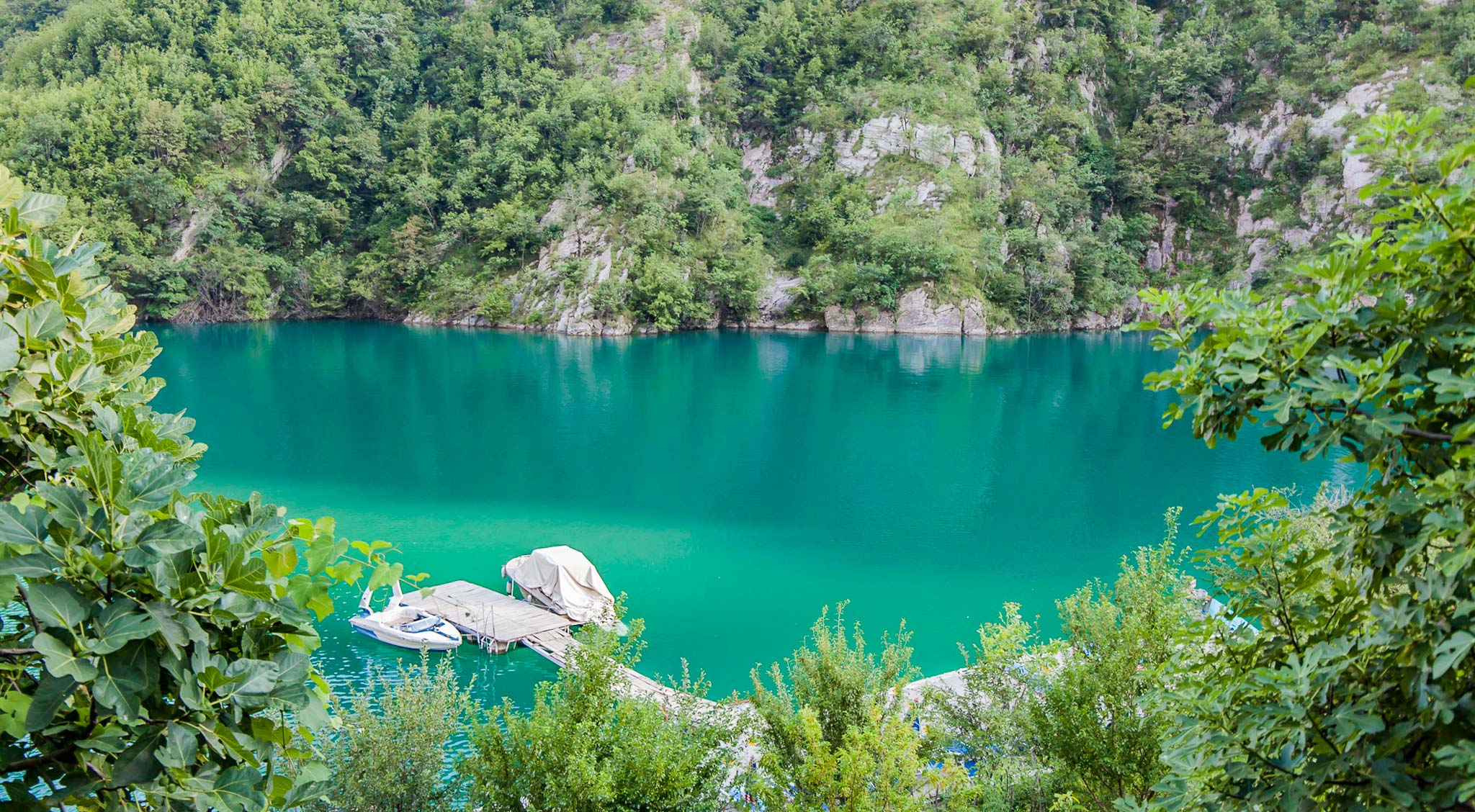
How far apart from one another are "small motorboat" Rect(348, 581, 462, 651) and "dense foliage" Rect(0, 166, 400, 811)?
1591cm

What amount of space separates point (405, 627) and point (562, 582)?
3.56 meters

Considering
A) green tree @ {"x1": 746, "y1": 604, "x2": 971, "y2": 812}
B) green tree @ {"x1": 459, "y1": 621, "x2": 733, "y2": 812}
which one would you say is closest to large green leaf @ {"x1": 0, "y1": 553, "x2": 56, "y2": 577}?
green tree @ {"x1": 459, "y1": 621, "x2": 733, "y2": 812}

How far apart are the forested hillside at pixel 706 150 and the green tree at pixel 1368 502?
6657 cm

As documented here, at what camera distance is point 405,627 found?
18.3 m

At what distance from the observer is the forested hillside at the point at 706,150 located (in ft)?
230

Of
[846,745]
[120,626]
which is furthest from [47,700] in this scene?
[846,745]

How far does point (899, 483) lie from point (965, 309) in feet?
138

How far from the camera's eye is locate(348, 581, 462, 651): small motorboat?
1797 centimetres

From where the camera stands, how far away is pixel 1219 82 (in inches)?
3238

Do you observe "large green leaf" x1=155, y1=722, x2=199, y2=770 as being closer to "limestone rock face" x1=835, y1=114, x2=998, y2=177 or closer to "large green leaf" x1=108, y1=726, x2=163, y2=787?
"large green leaf" x1=108, y1=726, x2=163, y2=787

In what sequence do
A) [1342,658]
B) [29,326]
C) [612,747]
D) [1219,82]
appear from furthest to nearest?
[1219,82] < [612,747] < [1342,658] < [29,326]

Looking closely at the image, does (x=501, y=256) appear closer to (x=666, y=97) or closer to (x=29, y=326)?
(x=666, y=97)

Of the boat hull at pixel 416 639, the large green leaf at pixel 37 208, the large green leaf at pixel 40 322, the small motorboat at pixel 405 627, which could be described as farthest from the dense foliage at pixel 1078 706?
Answer: the small motorboat at pixel 405 627

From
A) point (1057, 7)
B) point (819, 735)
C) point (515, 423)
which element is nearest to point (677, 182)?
point (515, 423)
